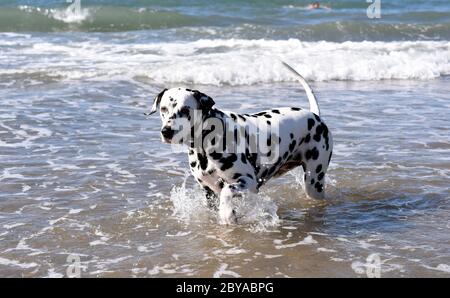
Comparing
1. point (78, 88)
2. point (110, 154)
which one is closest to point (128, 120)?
point (110, 154)

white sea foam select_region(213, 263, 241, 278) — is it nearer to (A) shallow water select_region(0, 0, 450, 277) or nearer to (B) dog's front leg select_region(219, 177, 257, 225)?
(A) shallow water select_region(0, 0, 450, 277)

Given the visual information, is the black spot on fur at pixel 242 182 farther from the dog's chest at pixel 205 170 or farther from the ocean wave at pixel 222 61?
the ocean wave at pixel 222 61

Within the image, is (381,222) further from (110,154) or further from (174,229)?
(110,154)

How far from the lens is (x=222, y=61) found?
629 inches

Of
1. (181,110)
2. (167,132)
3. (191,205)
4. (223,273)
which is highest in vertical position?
(181,110)

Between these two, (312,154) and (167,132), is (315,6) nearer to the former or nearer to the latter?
(312,154)

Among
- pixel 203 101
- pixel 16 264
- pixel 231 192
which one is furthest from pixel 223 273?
pixel 16 264

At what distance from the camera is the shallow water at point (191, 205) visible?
18.8 feet

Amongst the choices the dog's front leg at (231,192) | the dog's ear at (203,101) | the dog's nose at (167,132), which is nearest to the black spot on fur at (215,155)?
the dog's front leg at (231,192)

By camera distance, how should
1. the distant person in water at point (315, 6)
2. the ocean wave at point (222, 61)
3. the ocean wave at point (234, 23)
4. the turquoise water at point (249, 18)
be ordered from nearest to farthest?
the ocean wave at point (222, 61) < the ocean wave at point (234, 23) < the turquoise water at point (249, 18) < the distant person in water at point (315, 6)

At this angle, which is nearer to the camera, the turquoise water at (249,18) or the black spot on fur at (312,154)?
the black spot on fur at (312,154)

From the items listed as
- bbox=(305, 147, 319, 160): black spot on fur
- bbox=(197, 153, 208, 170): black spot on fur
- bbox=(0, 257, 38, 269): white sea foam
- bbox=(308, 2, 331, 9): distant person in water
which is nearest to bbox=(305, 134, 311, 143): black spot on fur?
bbox=(305, 147, 319, 160): black spot on fur

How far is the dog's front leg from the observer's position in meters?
6.26

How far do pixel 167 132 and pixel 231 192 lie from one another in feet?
2.74
